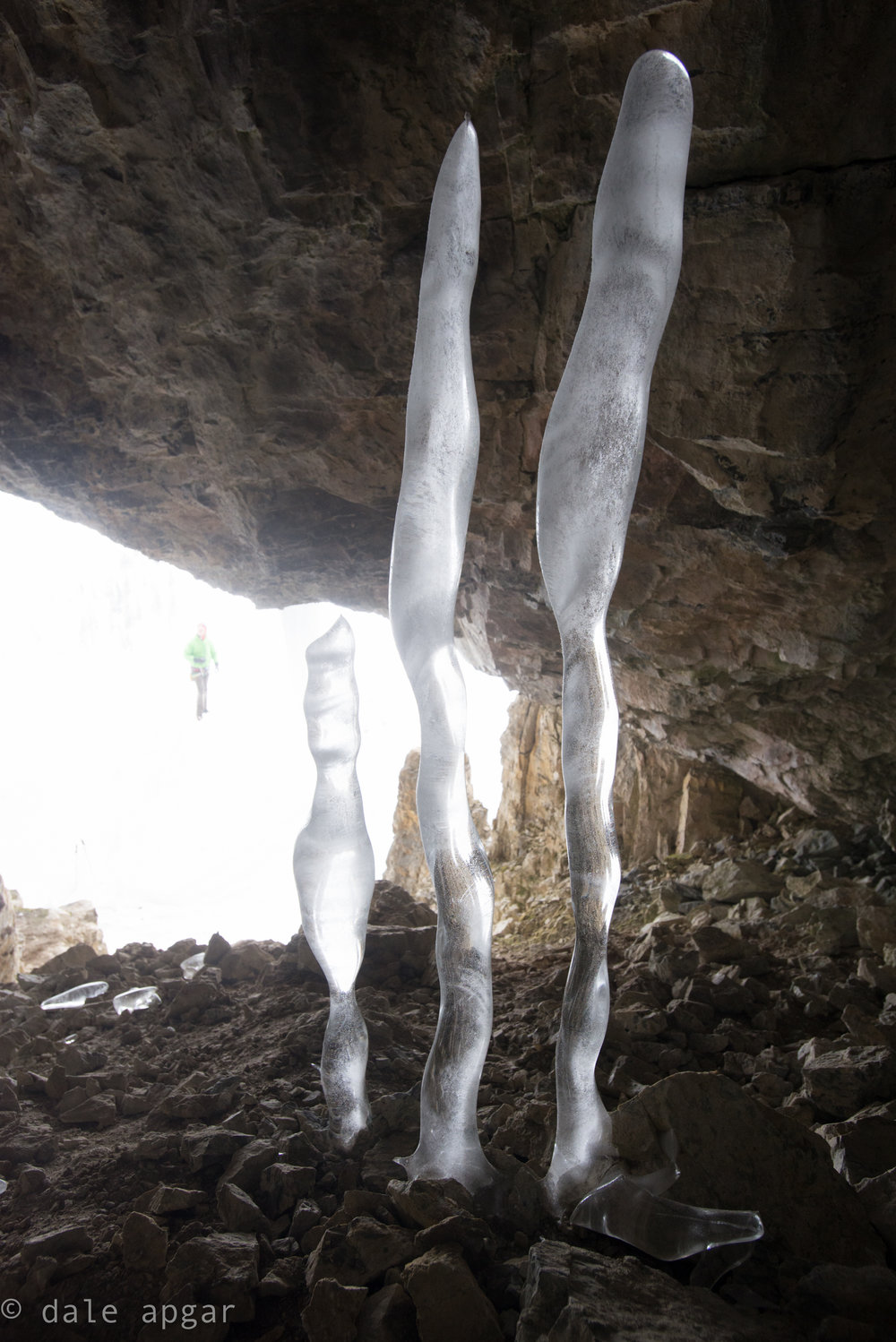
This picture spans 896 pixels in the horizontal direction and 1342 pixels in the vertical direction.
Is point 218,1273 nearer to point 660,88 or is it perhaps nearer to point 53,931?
point 660,88

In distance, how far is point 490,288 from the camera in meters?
2.23

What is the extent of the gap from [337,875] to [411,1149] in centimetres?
60

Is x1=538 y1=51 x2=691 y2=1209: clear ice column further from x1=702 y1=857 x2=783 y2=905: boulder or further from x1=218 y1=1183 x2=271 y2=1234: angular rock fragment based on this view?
x1=702 y1=857 x2=783 y2=905: boulder

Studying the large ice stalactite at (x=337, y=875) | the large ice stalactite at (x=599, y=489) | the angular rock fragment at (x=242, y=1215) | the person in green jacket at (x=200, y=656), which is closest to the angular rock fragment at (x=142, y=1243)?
the angular rock fragment at (x=242, y=1215)

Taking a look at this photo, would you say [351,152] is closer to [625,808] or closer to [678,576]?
[678,576]

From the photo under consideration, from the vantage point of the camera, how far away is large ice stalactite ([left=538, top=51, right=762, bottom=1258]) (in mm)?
1429

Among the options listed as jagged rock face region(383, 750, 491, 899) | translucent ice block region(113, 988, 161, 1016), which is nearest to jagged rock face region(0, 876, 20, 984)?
translucent ice block region(113, 988, 161, 1016)

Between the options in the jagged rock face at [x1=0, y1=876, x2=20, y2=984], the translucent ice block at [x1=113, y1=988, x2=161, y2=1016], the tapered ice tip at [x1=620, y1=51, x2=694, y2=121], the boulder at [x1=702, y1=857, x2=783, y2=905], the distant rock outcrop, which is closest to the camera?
the tapered ice tip at [x1=620, y1=51, x2=694, y2=121]

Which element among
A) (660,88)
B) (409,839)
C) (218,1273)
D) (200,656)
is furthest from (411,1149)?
(200,656)

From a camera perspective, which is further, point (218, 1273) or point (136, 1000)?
point (136, 1000)

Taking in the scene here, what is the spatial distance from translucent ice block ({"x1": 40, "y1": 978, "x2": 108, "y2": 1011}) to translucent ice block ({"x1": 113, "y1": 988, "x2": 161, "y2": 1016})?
5.1 inches

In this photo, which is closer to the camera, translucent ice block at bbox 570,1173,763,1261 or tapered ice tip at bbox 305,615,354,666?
translucent ice block at bbox 570,1173,763,1261

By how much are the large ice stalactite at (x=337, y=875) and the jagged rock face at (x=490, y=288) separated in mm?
1144

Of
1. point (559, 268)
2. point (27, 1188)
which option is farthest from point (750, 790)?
point (27, 1188)
